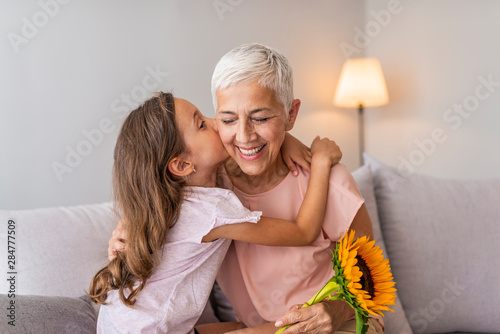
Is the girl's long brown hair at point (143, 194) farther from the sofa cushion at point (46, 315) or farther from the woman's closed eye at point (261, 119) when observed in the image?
the woman's closed eye at point (261, 119)

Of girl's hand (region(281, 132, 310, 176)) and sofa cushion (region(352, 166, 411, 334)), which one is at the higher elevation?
girl's hand (region(281, 132, 310, 176))

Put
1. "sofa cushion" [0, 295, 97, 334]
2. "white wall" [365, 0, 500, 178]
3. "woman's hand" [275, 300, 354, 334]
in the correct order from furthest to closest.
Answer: "white wall" [365, 0, 500, 178] → "sofa cushion" [0, 295, 97, 334] → "woman's hand" [275, 300, 354, 334]

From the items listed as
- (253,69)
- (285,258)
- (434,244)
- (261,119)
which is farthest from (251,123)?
(434,244)

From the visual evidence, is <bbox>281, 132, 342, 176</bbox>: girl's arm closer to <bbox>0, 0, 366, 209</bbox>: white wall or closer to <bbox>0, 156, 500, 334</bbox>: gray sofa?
<bbox>0, 156, 500, 334</bbox>: gray sofa

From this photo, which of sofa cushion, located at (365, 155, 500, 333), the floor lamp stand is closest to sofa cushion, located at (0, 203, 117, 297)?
sofa cushion, located at (365, 155, 500, 333)

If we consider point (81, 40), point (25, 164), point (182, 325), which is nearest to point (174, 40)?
point (81, 40)

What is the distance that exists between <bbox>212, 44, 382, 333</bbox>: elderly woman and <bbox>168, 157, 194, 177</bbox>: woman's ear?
0.13 m

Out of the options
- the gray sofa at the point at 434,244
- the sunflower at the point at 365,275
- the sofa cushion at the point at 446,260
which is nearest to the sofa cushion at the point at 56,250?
the gray sofa at the point at 434,244

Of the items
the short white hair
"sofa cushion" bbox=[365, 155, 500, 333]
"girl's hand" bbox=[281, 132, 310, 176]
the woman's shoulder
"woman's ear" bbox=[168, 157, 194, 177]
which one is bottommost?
"sofa cushion" bbox=[365, 155, 500, 333]

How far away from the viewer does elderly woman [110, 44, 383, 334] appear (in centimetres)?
144

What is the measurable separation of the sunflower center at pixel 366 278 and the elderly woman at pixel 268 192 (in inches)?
7.2

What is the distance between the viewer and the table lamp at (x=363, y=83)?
11.8 ft

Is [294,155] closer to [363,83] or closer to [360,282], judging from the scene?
[360,282]

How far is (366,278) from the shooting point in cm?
115
